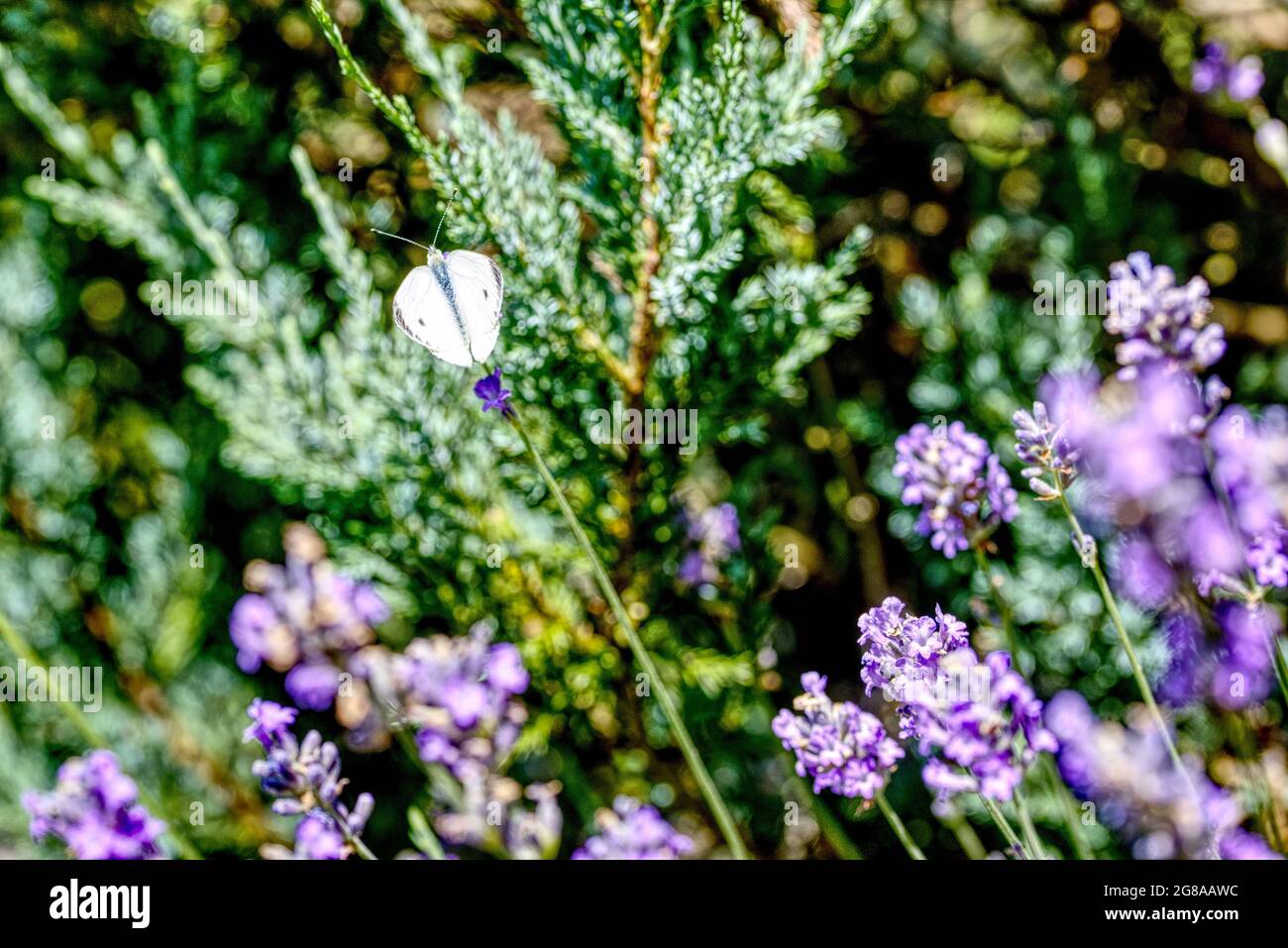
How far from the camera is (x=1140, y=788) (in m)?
1.79

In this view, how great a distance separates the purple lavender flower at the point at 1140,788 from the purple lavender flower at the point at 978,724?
0.73 metres

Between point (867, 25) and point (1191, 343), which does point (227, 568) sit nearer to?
point (867, 25)

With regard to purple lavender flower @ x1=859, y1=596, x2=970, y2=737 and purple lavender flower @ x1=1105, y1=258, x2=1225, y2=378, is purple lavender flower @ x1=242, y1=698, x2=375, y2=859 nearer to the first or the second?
purple lavender flower @ x1=859, y1=596, x2=970, y2=737

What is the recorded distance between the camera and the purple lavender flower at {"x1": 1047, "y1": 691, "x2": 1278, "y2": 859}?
5.84ft

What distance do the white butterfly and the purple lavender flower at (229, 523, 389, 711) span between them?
685 millimetres

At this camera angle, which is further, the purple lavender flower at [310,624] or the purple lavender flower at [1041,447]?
the purple lavender flower at [310,624]

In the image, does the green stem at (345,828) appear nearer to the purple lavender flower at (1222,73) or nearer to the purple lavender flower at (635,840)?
the purple lavender flower at (635,840)

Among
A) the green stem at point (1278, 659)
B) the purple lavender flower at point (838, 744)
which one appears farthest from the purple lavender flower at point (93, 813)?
the green stem at point (1278, 659)

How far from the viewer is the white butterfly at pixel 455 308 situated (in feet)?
4.16

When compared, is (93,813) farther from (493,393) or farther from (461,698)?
(493,393)

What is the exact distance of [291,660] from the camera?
191cm

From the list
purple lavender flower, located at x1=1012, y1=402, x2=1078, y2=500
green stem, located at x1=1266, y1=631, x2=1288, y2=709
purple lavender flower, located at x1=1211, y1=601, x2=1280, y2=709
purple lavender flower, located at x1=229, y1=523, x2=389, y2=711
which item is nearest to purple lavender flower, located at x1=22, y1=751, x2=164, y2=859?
purple lavender flower, located at x1=229, y1=523, x2=389, y2=711

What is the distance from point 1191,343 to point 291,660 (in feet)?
5.01
